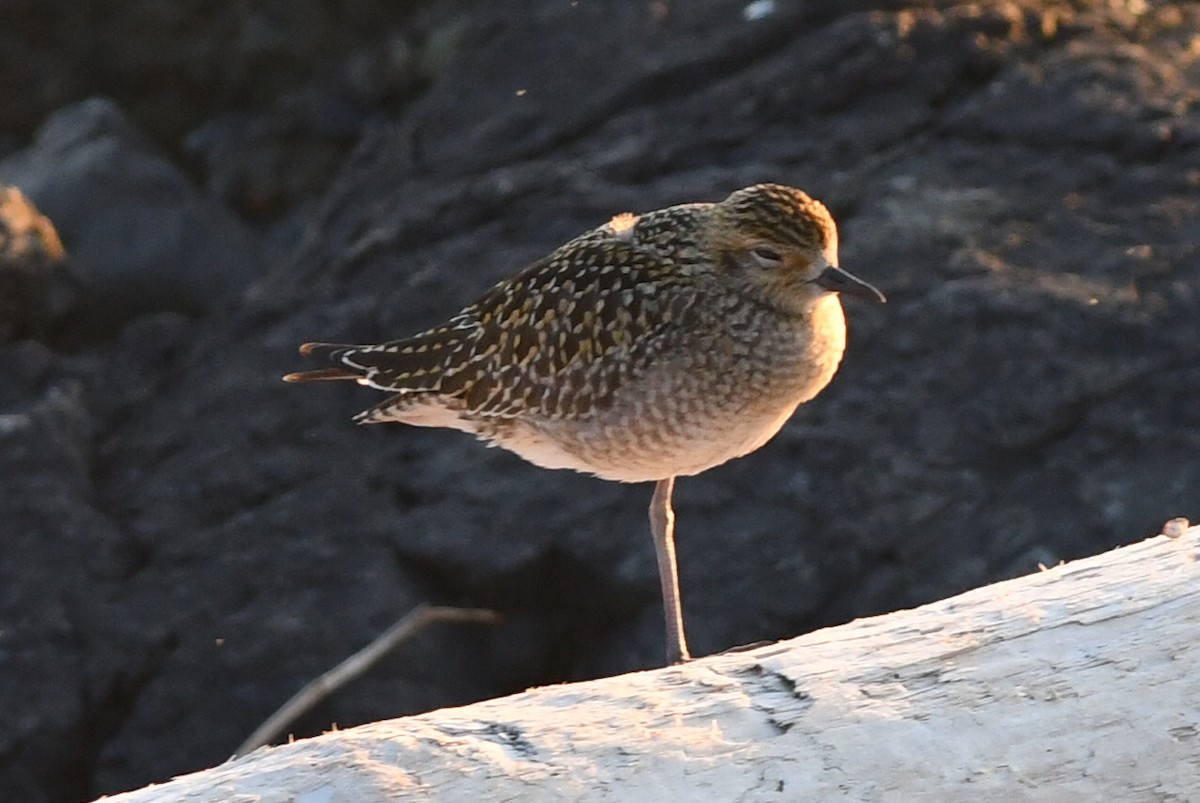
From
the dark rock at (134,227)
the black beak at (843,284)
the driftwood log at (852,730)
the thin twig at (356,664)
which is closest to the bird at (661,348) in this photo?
the black beak at (843,284)

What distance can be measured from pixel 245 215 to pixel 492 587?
4598mm

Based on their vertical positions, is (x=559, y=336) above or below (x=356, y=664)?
above

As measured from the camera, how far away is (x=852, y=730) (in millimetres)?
4109

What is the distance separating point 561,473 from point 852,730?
11.9ft

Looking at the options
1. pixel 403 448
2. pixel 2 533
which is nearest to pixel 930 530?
pixel 403 448

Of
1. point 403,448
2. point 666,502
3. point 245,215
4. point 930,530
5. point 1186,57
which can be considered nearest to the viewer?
point 666,502

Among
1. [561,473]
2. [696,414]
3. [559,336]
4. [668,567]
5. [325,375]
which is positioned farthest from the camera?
[561,473]

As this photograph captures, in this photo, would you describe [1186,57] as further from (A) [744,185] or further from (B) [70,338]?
(B) [70,338]

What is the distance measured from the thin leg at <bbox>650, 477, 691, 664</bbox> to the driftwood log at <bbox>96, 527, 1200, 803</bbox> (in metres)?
1.88

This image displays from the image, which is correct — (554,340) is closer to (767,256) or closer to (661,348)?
(661,348)

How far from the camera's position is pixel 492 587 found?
736cm

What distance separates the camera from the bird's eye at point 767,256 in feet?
19.6

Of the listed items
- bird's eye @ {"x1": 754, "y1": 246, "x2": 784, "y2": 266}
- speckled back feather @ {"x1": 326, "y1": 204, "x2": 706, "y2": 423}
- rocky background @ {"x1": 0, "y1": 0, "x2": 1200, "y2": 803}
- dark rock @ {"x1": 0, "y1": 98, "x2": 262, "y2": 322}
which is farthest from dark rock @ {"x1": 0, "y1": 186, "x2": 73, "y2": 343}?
bird's eye @ {"x1": 754, "y1": 246, "x2": 784, "y2": 266}

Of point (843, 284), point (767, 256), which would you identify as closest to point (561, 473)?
point (767, 256)
